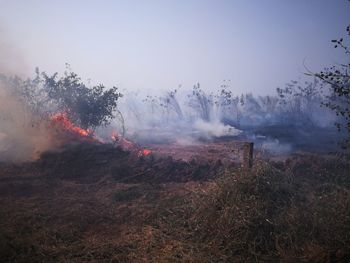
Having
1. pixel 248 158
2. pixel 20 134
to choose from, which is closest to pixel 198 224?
pixel 248 158

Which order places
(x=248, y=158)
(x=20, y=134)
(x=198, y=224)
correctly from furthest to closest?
(x=20, y=134), (x=248, y=158), (x=198, y=224)

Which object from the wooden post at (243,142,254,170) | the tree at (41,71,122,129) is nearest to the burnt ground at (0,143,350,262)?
the wooden post at (243,142,254,170)

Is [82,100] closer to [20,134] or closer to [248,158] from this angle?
[20,134]

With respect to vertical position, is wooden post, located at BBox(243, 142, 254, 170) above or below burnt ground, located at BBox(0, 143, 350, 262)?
above

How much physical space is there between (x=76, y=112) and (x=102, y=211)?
18912 millimetres

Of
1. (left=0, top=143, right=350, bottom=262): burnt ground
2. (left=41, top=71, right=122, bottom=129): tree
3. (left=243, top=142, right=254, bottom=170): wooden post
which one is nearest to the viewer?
(left=0, top=143, right=350, bottom=262): burnt ground

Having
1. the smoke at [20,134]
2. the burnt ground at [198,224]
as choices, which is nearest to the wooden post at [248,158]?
the burnt ground at [198,224]

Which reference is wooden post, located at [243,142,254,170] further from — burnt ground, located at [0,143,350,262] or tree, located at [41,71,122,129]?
tree, located at [41,71,122,129]

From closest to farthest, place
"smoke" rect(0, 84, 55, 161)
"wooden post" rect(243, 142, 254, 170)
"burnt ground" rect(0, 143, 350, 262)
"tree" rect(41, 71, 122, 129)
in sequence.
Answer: "burnt ground" rect(0, 143, 350, 262)
"wooden post" rect(243, 142, 254, 170)
"smoke" rect(0, 84, 55, 161)
"tree" rect(41, 71, 122, 129)

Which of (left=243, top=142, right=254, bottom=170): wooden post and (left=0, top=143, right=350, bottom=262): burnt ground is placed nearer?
(left=0, top=143, right=350, bottom=262): burnt ground

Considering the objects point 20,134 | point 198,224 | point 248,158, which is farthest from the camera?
point 20,134

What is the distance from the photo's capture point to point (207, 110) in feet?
257

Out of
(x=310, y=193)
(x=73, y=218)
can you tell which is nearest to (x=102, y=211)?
(x=73, y=218)

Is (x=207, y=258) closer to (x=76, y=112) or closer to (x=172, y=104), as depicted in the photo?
(x=76, y=112)
